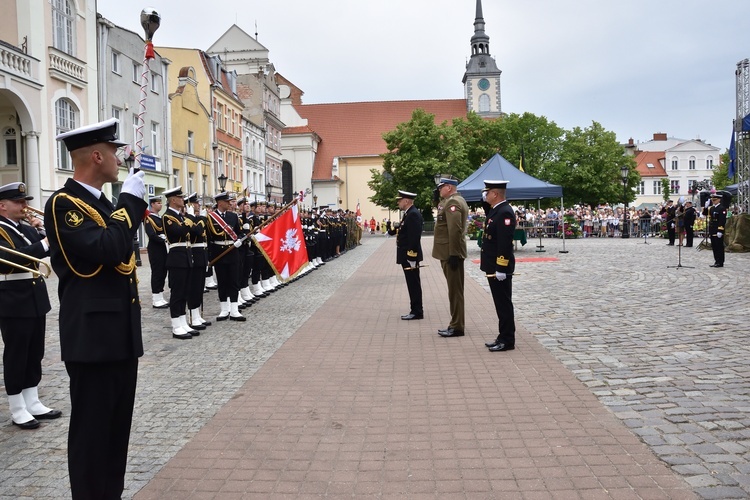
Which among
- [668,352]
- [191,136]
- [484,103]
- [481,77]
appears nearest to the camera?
[668,352]

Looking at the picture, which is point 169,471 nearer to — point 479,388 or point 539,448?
point 539,448

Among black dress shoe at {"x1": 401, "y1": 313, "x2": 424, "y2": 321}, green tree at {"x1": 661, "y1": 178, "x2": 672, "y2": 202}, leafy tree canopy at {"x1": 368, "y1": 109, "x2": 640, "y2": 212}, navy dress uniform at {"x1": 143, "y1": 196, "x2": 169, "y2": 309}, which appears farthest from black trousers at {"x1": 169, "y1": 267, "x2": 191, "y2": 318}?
green tree at {"x1": 661, "y1": 178, "x2": 672, "y2": 202}

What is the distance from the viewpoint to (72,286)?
3.30 metres

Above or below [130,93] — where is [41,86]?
below

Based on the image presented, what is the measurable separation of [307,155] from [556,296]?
66.4 meters

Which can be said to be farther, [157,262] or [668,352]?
[157,262]

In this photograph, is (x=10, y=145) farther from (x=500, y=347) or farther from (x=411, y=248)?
(x=500, y=347)

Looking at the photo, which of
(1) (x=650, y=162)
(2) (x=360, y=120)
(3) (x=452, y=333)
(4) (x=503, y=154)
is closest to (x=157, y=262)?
(3) (x=452, y=333)

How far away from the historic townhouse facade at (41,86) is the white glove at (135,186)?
1842 centimetres

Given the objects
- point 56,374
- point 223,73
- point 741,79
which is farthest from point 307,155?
point 56,374

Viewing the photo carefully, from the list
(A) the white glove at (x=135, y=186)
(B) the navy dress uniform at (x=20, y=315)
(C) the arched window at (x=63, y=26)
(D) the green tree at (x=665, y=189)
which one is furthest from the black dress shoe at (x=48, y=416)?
(D) the green tree at (x=665, y=189)

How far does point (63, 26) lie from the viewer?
75.7 feet

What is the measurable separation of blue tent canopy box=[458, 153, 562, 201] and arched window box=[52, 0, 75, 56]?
14.9 metres

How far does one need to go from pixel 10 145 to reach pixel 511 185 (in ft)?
57.3
